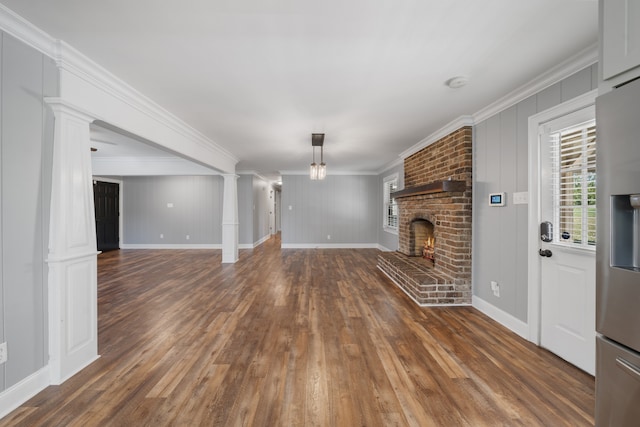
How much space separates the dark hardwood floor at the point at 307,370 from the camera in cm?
162

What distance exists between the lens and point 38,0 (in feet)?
4.94

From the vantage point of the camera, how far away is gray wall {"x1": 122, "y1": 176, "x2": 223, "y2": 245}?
827cm

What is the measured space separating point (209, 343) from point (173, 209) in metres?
6.92

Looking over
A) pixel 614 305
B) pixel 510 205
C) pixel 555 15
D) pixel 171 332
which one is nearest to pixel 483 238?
pixel 510 205

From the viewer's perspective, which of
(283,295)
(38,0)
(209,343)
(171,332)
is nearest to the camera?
(38,0)

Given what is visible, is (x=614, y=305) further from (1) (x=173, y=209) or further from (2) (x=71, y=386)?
(1) (x=173, y=209)

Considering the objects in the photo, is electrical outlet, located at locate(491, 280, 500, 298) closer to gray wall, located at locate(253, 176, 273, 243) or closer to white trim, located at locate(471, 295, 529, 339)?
white trim, located at locate(471, 295, 529, 339)

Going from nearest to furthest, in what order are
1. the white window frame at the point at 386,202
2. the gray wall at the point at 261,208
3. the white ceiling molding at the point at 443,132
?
the white ceiling molding at the point at 443,132, the white window frame at the point at 386,202, the gray wall at the point at 261,208

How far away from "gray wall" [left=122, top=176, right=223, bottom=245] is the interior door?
7.77 m

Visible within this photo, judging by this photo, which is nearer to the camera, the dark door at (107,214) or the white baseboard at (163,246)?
the dark door at (107,214)

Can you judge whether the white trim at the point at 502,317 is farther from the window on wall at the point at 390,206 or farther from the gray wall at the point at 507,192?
the window on wall at the point at 390,206

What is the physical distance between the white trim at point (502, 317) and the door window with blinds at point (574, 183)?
3.01 ft

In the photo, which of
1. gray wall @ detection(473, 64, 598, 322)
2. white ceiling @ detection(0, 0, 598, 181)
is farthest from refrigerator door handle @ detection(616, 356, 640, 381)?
gray wall @ detection(473, 64, 598, 322)

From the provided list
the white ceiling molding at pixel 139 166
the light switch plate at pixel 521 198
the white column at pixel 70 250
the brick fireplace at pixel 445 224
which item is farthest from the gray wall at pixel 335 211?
the white column at pixel 70 250
